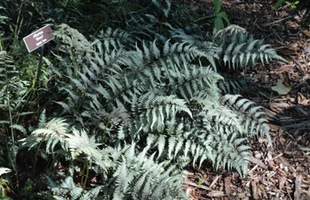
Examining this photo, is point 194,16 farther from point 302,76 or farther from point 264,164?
point 264,164

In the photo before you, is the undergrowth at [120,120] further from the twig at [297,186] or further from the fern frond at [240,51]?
the twig at [297,186]

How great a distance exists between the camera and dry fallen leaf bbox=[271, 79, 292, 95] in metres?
3.95

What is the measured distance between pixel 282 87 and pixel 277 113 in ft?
1.18

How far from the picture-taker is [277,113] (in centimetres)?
381

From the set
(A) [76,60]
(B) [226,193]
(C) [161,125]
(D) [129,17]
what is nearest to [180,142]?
(C) [161,125]

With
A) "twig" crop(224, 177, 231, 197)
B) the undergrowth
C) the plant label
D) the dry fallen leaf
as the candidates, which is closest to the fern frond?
the undergrowth

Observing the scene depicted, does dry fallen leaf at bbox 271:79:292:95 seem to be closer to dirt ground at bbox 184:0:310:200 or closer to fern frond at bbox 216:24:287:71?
dirt ground at bbox 184:0:310:200

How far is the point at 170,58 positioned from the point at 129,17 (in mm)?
1316

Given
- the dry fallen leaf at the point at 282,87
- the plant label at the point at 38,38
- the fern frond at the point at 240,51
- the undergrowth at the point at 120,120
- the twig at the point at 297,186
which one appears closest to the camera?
the undergrowth at the point at 120,120

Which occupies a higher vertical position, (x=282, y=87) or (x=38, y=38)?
(x=38, y=38)

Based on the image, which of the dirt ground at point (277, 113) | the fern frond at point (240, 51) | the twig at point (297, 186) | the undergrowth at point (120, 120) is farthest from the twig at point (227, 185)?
the fern frond at point (240, 51)

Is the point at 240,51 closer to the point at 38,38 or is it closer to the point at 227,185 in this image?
the point at 227,185

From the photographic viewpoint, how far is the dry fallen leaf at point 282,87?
395 cm

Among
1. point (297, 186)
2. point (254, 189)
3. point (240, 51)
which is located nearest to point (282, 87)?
point (240, 51)
